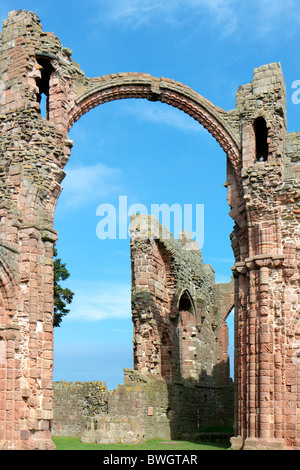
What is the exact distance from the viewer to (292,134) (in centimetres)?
1434

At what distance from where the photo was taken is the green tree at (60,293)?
24.6 metres

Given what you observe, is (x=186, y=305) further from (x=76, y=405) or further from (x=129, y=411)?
(x=129, y=411)

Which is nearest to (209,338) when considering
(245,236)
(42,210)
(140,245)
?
(140,245)

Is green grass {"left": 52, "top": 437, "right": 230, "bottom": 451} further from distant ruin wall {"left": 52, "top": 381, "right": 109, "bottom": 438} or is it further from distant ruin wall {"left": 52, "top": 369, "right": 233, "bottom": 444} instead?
distant ruin wall {"left": 52, "top": 381, "right": 109, "bottom": 438}

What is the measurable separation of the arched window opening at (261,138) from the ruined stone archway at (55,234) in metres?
0.38

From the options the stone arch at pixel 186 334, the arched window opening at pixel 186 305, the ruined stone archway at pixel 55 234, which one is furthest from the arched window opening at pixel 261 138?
the arched window opening at pixel 186 305

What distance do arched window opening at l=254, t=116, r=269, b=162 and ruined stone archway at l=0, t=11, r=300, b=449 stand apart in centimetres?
38

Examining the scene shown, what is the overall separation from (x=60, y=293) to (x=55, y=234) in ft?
37.7

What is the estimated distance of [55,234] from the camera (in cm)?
1349

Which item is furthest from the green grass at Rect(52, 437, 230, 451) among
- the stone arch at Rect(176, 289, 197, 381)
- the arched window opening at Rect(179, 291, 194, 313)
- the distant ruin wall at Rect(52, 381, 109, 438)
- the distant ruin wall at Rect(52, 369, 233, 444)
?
the arched window opening at Rect(179, 291, 194, 313)

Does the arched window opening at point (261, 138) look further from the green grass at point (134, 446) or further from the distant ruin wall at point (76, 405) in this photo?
the distant ruin wall at point (76, 405)

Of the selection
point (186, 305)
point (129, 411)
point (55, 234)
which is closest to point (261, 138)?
point (55, 234)

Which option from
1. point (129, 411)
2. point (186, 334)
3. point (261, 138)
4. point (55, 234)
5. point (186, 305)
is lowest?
point (129, 411)

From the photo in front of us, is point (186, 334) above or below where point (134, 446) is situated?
above
